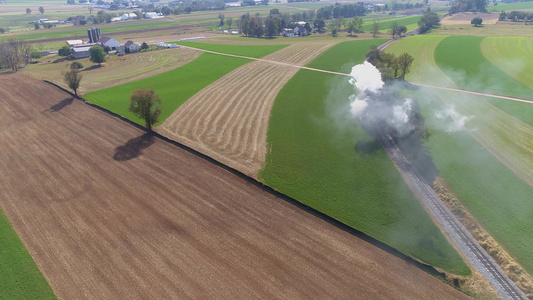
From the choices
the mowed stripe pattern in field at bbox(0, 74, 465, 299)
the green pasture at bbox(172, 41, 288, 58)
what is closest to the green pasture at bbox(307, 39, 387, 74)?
the green pasture at bbox(172, 41, 288, 58)

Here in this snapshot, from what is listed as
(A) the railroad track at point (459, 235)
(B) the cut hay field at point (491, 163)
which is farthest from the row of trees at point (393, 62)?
(A) the railroad track at point (459, 235)

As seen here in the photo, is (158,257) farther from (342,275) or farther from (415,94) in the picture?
(415,94)

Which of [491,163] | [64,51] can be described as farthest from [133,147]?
[64,51]

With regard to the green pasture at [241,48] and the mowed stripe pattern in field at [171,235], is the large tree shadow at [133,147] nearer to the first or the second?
the mowed stripe pattern in field at [171,235]

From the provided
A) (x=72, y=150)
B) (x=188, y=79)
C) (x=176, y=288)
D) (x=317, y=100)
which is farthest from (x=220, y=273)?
(x=188, y=79)

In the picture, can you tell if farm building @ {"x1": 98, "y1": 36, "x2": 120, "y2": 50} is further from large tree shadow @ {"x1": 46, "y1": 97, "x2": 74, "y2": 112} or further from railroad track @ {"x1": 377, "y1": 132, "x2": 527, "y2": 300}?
railroad track @ {"x1": 377, "y1": 132, "x2": 527, "y2": 300}

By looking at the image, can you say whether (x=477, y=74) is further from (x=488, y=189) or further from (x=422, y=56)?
(x=488, y=189)

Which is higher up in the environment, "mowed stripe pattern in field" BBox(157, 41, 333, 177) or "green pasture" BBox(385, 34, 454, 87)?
"green pasture" BBox(385, 34, 454, 87)

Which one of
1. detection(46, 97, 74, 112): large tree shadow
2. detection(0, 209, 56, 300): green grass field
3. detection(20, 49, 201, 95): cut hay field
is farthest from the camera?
detection(20, 49, 201, 95): cut hay field
